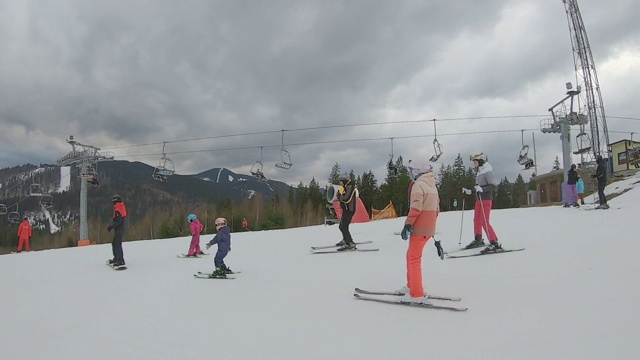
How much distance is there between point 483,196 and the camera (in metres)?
9.14

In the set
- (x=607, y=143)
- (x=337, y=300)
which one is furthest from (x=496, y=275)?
(x=607, y=143)

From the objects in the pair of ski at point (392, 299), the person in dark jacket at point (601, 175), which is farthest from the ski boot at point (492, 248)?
the person in dark jacket at point (601, 175)

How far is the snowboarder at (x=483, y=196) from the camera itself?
8.89 meters

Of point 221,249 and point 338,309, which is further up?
point 221,249

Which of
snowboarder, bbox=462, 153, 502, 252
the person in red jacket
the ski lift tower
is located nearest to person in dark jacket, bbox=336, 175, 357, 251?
snowboarder, bbox=462, 153, 502, 252

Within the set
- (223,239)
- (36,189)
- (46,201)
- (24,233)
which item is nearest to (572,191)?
(223,239)

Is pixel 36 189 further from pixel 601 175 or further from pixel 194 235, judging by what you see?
pixel 601 175

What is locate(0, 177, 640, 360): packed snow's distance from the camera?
415 centimetres

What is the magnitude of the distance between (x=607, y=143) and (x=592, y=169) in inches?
187

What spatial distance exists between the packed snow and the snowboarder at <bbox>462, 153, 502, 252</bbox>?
67 cm

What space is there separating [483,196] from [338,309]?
497cm

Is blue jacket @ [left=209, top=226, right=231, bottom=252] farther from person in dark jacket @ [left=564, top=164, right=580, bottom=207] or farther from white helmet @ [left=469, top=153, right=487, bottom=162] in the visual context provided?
person in dark jacket @ [left=564, top=164, right=580, bottom=207]

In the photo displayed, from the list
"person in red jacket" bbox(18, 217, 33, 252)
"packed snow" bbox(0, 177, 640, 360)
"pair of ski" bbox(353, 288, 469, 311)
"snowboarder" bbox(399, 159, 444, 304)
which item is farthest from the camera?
"person in red jacket" bbox(18, 217, 33, 252)

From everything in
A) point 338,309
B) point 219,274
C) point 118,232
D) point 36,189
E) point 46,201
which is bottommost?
point 338,309
